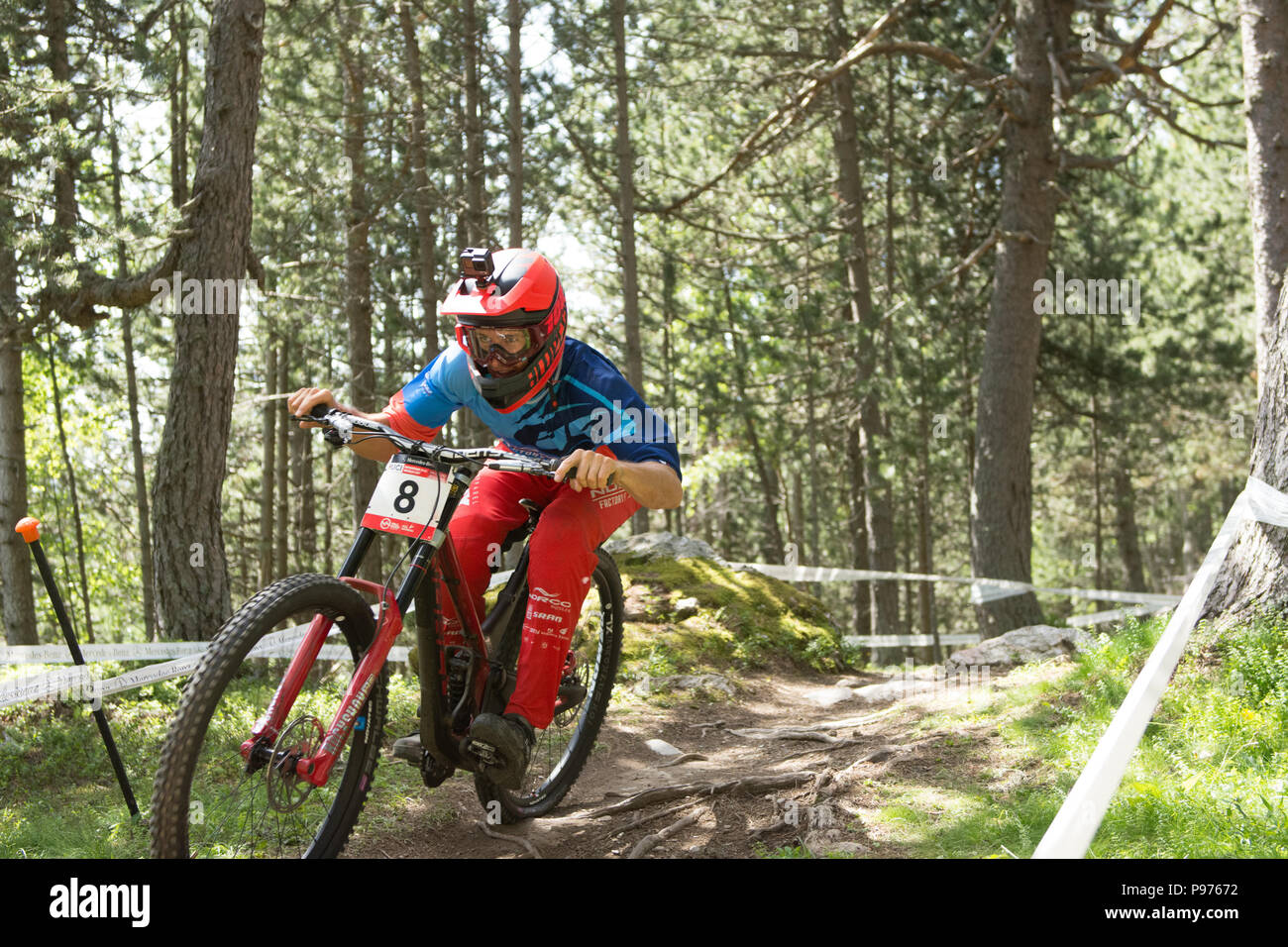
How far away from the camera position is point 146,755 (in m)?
5.89

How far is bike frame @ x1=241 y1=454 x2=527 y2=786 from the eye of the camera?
9.87 ft

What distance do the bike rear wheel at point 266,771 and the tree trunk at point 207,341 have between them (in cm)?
411

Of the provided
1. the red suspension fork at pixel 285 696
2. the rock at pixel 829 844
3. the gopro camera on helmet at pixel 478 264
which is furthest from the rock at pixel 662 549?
the red suspension fork at pixel 285 696

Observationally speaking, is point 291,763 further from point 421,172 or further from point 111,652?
point 421,172

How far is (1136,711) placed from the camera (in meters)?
3.53

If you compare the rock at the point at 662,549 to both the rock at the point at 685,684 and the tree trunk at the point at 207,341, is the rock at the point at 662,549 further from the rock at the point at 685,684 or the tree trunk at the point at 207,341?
the tree trunk at the point at 207,341

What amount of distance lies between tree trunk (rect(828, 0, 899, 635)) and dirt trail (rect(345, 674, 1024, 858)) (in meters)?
9.66

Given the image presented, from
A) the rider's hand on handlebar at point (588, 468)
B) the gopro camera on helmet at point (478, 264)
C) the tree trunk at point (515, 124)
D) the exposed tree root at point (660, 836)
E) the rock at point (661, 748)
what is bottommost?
the rock at point (661, 748)

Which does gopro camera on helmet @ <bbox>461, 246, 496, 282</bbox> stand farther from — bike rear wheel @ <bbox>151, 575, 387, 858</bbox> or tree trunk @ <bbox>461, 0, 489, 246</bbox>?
tree trunk @ <bbox>461, 0, 489, 246</bbox>

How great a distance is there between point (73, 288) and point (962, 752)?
7577 millimetres

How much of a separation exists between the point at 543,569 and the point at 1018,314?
31.7ft

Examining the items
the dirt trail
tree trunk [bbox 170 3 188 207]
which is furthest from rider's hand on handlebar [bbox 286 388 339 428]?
tree trunk [bbox 170 3 188 207]
